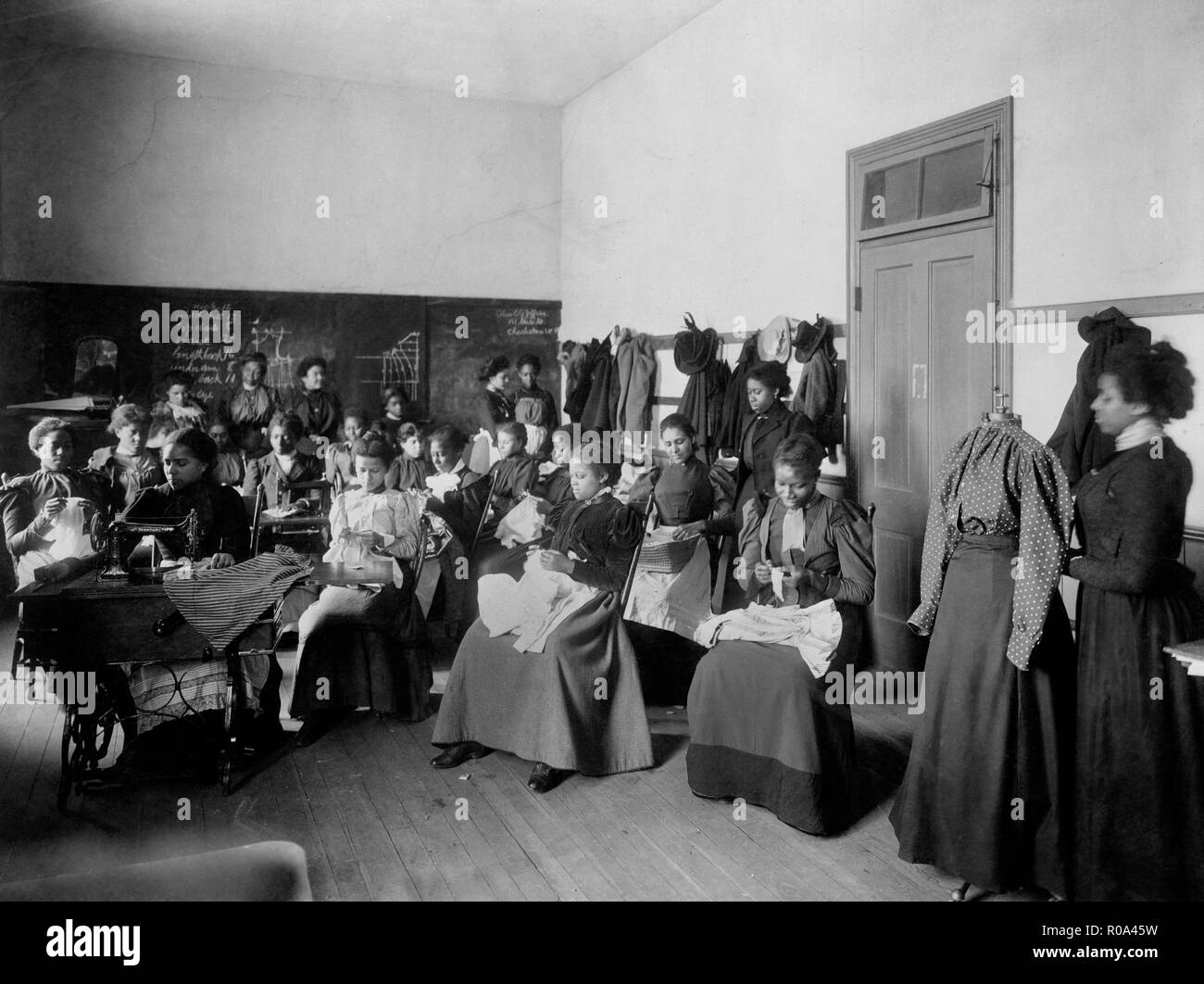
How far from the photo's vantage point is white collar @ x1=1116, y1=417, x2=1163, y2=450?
2.63 meters

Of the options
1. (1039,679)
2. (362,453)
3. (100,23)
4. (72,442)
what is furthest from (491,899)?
(100,23)

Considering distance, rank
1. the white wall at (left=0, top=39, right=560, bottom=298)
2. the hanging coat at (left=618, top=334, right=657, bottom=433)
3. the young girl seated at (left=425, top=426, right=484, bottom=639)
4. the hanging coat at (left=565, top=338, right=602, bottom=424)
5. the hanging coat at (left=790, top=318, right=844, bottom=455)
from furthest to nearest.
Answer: the hanging coat at (left=565, top=338, right=602, bottom=424) < the hanging coat at (left=618, top=334, right=657, bottom=433) < the white wall at (left=0, top=39, right=560, bottom=298) < the hanging coat at (left=790, top=318, right=844, bottom=455) < the young girl seated at (left=425, top=426, right=484, bottom=639)

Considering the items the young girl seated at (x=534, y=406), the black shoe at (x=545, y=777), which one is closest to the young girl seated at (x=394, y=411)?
the young girl seated at (x=534, y=406)

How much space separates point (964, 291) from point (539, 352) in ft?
14.0

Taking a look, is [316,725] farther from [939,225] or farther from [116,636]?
[939,225]

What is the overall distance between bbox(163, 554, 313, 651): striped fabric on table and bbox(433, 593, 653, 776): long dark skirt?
777 mm

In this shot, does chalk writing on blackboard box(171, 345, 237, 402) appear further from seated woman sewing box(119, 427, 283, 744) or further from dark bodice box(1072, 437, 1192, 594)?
dark bodice box(1072, 437, 1192, 594)

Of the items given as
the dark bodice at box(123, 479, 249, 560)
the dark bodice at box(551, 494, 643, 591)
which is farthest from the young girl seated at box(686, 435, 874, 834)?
the dark bodice at box(123, 479, 249, 560)

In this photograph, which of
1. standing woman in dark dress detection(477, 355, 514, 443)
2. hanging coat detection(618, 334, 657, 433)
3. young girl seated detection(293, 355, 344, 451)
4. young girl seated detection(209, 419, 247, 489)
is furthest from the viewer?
standing woman in dark dress detection(477, 355, 514, 443)

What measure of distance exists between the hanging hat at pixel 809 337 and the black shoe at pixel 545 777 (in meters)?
2.52

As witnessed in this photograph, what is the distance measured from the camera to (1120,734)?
261 cm

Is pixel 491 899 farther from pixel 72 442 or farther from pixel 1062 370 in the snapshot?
pixel 1062 370

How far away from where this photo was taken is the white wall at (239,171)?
5.65 m

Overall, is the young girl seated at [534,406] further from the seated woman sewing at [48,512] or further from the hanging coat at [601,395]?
the seated woman sewing at [48,512]
